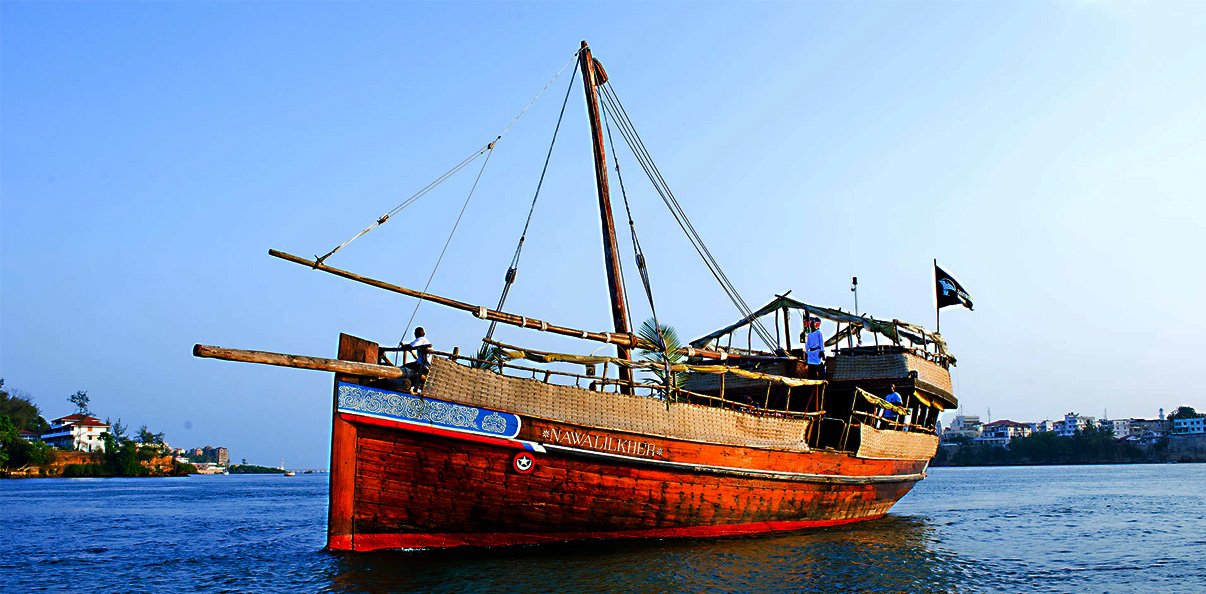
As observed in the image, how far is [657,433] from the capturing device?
13.4 metres

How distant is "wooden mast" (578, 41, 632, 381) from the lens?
1780cm

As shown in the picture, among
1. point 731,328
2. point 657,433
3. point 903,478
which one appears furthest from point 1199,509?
point 657,433

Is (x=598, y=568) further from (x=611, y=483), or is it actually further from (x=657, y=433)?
(x=657, y=433)

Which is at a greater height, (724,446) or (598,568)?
(724,446)

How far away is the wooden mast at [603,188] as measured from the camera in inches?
701

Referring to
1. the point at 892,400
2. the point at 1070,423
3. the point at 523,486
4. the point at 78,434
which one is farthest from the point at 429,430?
the point at 1070,423

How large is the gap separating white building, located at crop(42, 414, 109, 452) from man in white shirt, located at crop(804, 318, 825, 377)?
301 feet

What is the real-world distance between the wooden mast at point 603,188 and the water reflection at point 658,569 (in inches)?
216

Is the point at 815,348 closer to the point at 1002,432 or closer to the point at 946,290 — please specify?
the point at 946,290

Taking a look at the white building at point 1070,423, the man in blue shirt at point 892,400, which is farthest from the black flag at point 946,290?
the white building at point 1070,423

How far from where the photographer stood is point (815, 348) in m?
18.9

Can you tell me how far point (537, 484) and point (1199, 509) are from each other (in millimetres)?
23917

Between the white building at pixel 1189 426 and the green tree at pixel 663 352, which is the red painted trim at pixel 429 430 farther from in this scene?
Result: the white building at pixel 1189 426

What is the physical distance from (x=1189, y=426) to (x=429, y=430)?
135986mm
